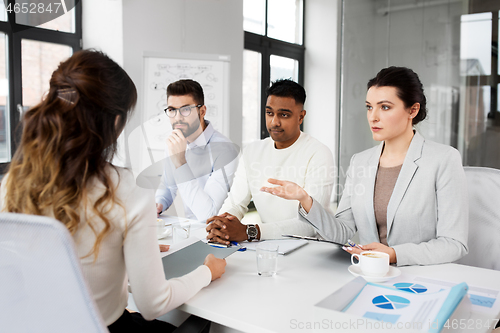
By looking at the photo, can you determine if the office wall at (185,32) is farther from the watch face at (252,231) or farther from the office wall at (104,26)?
the watch face at (252,231)

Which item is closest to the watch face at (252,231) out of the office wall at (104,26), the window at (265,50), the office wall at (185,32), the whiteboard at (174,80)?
the whiteboard at (174,80)

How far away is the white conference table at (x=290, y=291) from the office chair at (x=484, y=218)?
292mm

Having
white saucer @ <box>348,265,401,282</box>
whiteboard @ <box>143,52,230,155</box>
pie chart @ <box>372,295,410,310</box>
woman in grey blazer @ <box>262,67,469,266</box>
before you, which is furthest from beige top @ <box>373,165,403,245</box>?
whiteboard @ <box>143,52,230,155</box>

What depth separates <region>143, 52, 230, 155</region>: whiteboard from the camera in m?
3.38

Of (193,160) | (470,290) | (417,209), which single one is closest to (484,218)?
(417,209)

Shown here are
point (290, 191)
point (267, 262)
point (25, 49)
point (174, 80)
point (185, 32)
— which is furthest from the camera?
point (185, 32)

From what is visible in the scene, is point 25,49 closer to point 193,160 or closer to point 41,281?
point 193,160

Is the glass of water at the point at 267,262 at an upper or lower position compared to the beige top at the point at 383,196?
lower

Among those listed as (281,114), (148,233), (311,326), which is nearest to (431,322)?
(311,326)

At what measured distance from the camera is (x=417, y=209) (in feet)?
5.30

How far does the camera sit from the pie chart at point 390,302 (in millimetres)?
1016

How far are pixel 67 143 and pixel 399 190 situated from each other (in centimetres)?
125

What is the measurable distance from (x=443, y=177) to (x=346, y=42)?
2560 millimetres

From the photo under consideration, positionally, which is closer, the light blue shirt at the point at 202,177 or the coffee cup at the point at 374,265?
the coffee cup at the point at 374,265
